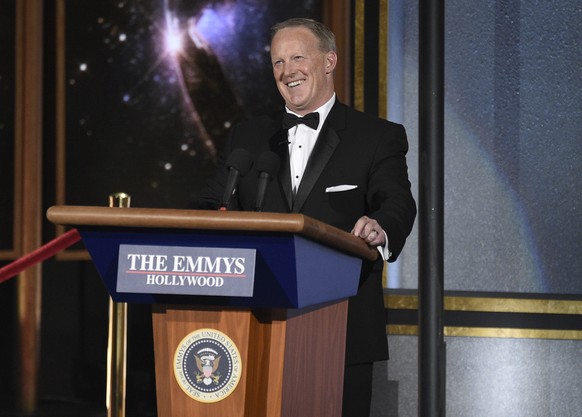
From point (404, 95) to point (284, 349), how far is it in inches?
89.2

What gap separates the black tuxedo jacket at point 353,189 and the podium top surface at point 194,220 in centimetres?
57

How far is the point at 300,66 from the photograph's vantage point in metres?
2.34

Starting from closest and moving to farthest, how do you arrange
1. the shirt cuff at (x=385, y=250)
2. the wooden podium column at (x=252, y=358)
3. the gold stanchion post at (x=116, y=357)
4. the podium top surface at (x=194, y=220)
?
the podium top surface at (x=194, y=220)
the wooden podium column at (x=252, y=358)
the shirt cuff at (x=385, y=250)
the gold stanchion post at (x=116, y=357)

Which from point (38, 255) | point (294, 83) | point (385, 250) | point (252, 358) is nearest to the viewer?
point (252, 358)

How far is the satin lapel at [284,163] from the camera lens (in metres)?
2.24

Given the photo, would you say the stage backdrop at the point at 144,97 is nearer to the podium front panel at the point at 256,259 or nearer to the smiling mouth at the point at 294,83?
the smiling mouth at the point at 294,83

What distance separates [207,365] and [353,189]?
0.72 m

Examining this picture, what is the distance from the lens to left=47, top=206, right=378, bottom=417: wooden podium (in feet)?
5.18

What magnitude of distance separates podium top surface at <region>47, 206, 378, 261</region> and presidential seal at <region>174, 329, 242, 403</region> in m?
0.22

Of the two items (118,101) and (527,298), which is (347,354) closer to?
(527,298)

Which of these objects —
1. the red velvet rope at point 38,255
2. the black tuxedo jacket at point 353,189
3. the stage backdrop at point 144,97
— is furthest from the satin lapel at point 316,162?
the stage backdrop at point 144,97

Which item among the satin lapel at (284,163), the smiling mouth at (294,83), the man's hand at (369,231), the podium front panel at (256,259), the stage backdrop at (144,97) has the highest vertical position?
the stage backdrop at (144,97)

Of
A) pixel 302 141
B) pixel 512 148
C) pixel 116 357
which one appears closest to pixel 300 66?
pixel 302 141

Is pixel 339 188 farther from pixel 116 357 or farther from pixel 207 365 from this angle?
pixel 116 357
